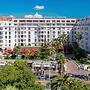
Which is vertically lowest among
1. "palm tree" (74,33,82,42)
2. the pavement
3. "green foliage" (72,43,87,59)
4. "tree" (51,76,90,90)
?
the pavement

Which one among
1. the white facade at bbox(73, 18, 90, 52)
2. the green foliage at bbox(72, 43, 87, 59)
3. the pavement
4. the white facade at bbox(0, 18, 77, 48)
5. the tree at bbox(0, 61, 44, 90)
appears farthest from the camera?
the white facade at bbox(0, 18, 77, 48)

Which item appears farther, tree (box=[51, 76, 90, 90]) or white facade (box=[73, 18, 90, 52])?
white facade (box=[73, 18, 90, 52])

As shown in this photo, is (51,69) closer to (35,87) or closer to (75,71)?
(75,71)

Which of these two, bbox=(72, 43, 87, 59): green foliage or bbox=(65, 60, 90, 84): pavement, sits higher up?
bbox=(72, 43, 87, 59): green foliage

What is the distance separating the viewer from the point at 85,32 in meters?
118

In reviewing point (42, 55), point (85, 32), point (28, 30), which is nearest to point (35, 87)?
point (42, 55)

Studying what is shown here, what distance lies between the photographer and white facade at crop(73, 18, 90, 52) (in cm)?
11576

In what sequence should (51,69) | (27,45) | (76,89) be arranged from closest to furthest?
(76,89) < (51,69) < (27,45)

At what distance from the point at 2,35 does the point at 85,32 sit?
89.3 ft

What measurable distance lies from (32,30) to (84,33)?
19733 mm

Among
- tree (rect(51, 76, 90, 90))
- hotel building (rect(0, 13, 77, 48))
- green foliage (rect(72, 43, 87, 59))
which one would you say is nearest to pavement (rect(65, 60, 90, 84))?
green foliage (rect(72, 43, 87, 59))

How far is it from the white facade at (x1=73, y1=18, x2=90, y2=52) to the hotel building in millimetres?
7697

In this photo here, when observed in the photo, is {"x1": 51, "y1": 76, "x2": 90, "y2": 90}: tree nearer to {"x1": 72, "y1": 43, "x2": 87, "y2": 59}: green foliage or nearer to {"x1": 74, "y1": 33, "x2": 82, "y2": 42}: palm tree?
{"x1": 72, "y1": 43, "x2": 87, "y2": 59}: green foliage

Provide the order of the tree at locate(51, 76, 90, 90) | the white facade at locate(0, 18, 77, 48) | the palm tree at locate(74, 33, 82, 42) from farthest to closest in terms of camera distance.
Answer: the white facade at locate(0, 18, 77, 48)
the palm tree at locate(74, 33, 82, 42)
the tree at locate(51, 76, 90, 90)
